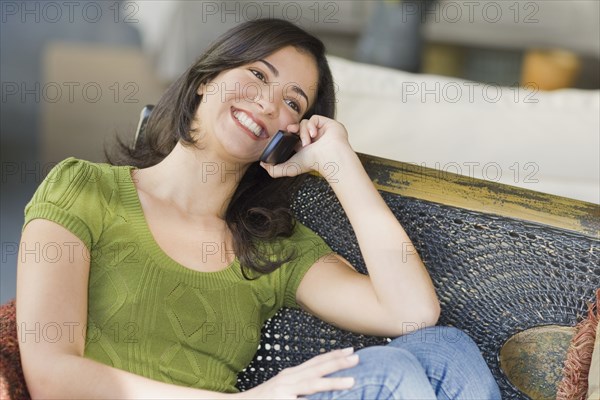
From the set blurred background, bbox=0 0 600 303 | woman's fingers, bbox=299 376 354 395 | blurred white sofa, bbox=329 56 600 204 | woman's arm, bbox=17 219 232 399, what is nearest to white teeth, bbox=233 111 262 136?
woman's arm, bbox=17 219 232 399

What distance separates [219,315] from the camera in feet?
5.21

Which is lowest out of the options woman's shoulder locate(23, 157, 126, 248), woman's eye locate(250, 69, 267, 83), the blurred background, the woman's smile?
the blurred background

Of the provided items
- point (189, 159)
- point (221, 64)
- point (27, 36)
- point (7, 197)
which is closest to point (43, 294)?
point (189, 159)

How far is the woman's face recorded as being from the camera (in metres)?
1.63

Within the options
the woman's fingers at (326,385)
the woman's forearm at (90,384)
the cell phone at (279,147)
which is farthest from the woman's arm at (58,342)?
the cell phone at (279,147)

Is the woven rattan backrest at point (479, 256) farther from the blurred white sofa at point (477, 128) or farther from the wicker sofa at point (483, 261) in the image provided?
the blurred white sofa at point (477, 128)

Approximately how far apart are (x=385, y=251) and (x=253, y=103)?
1.16ft

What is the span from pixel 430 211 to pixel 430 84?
1.16 m

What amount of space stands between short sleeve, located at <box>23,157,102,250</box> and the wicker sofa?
0.17 m

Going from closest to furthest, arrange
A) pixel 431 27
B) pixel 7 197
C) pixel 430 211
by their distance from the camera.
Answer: pixel 430 211
pixel 7 197
pixel 431 27

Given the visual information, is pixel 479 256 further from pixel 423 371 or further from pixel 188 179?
pixel 188 179

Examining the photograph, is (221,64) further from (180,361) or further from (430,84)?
(430,84)

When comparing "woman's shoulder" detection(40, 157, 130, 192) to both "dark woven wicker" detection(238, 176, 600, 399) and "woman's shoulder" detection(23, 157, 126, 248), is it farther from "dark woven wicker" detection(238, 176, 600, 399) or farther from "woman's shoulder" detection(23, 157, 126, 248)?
"dark woven wicker" detection(238, 176, 600, 399)

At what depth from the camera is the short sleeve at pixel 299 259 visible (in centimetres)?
169
